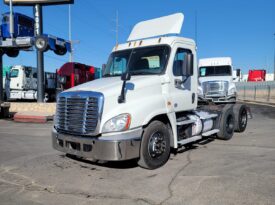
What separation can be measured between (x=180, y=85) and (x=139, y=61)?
1058mm

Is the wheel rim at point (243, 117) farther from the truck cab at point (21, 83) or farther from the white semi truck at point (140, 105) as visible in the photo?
the truck cab at point (21, 83)

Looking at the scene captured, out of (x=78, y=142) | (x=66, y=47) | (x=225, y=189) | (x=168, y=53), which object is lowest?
(x=225, y=189)

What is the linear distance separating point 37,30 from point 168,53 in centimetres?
1496

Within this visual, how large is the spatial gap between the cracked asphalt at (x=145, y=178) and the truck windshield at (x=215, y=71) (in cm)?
1056

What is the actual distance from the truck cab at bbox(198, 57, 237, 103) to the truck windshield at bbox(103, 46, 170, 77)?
1036 cm

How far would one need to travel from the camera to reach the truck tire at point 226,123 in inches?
369

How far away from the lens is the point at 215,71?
1884 cm

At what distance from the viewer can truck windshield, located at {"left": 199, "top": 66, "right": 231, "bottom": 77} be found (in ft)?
61.1

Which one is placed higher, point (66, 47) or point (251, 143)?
point (66, 47)

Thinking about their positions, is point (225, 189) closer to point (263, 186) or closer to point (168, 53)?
point (263, 186)

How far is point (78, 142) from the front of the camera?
19.9 feet

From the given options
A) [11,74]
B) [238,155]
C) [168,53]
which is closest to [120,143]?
[168,53]

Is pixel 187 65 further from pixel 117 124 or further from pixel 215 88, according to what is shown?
pixel 215 88

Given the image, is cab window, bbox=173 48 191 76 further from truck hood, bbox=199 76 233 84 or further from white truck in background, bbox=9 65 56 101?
white truck in background, bbox=9 65 56 101
